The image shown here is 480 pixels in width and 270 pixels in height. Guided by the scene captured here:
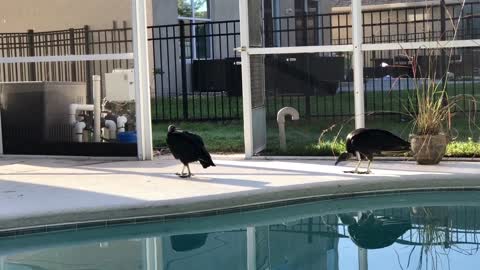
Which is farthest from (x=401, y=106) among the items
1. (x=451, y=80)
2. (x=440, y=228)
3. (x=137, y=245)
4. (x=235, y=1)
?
(x=235, y=1)

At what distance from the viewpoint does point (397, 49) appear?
790 centimetres

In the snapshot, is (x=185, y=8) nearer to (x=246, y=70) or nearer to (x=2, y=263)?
(x=246, y=70)

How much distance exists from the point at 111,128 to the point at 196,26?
858 centimetres

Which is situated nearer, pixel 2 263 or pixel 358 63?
pixel 2 263

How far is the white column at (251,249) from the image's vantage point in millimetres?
4912

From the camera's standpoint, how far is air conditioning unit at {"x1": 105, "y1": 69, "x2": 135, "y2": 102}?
26.9ft

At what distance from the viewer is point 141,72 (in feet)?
26.7

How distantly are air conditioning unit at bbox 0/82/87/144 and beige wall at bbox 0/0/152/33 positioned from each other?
71cm

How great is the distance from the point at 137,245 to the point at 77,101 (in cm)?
360

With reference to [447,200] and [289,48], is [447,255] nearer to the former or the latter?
[447,200]

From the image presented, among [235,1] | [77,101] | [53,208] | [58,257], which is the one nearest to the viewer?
[58,257]

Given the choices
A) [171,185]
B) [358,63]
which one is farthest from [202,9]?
[171,185]

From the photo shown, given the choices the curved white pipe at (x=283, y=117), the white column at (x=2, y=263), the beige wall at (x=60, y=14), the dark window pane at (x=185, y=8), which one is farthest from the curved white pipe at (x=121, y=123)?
the dark window pane at (x=185, y=8)

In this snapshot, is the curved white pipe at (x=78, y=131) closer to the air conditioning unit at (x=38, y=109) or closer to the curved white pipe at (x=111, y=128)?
the air conditioning unit at (x=38, y=109)
